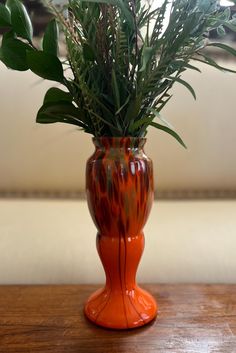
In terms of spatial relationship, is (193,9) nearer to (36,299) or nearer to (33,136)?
(36,299)

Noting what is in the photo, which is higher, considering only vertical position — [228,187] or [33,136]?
[33,136]

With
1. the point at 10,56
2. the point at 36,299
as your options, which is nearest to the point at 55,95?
the point at 10,56

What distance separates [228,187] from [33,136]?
0.62 metres

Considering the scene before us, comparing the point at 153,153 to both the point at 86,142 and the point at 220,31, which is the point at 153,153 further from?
the point at 220,31

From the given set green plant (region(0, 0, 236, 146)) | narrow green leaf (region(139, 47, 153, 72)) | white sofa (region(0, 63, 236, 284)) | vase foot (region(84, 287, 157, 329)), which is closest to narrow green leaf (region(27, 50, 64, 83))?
green plant (region(0, 0, 236, 146))

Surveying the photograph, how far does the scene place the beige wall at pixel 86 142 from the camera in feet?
3.70

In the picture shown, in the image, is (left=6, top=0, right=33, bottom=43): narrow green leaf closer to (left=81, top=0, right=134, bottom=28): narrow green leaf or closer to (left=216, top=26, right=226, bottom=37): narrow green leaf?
(left=81, top=0, right=134, bottom=28): narrow green leaf

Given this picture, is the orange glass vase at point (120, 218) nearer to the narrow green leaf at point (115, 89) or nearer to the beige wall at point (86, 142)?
the narrow green leaf at point (115, 89)

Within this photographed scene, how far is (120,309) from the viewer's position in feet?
1.70

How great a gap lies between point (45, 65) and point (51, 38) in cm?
4

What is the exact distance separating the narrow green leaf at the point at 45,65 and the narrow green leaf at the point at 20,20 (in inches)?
1.7

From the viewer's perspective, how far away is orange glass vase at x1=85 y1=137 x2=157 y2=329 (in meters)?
0.48

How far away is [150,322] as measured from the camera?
0.52 m

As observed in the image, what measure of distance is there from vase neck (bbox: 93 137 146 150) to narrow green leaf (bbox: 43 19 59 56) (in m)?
0.12
